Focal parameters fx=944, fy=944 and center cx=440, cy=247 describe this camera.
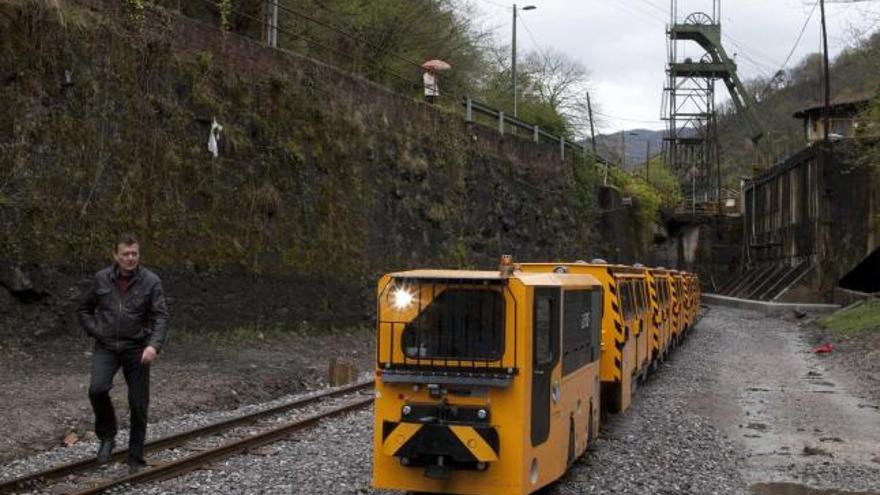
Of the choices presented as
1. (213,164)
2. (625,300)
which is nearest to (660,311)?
(625,300)

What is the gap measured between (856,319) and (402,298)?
89.3ft

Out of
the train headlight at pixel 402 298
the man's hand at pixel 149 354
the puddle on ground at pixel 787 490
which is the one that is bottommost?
the puddle on ground at pixel 787 490

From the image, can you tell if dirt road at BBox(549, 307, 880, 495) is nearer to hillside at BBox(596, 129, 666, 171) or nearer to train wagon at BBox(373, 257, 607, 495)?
train wagon at BBox(373, 257, 607, 495)

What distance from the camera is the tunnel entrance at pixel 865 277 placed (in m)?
45.9

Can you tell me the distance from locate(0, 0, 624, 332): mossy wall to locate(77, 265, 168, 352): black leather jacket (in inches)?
261

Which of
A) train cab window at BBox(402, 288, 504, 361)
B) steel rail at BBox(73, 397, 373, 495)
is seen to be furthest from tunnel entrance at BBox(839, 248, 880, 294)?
train cab window at BBox(402, 288, 504, 361)

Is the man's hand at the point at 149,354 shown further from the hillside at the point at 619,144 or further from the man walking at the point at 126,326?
the hillside at the point at 619,144

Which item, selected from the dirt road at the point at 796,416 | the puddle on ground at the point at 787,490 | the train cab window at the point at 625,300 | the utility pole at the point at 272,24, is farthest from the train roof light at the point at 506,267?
the utility pole at the point at 272,24

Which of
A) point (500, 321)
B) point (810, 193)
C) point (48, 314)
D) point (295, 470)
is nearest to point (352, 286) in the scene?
point (48, 314)

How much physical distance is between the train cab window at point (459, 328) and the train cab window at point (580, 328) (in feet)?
3.97

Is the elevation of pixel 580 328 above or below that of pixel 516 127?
below

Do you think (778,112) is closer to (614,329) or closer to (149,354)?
(614,329)

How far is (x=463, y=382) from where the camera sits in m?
7.31

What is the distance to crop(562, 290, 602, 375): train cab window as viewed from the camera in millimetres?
8578
